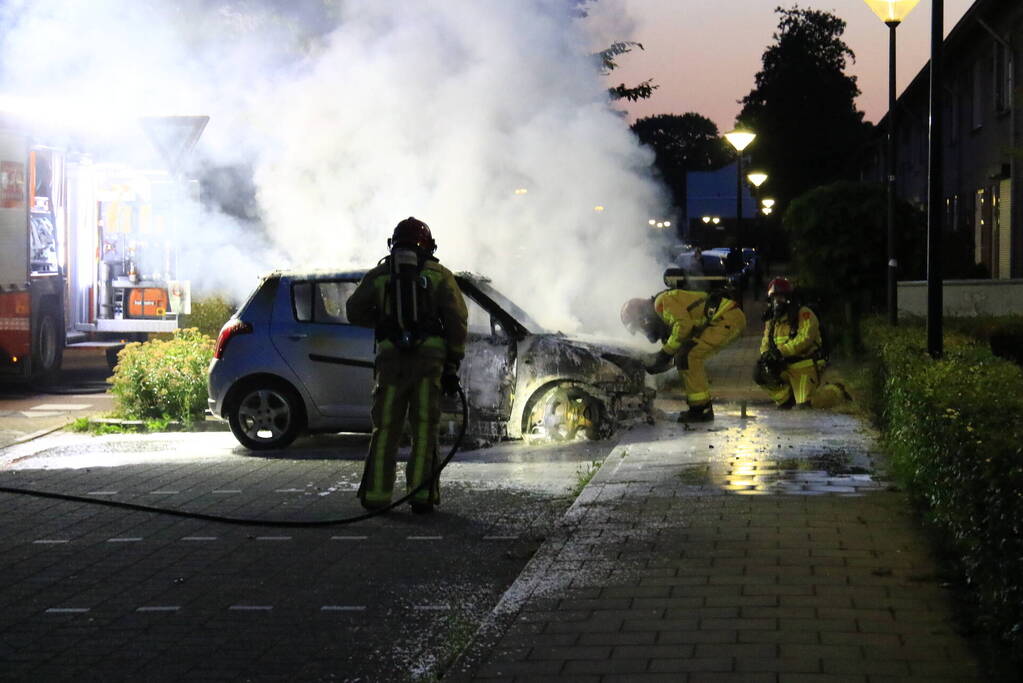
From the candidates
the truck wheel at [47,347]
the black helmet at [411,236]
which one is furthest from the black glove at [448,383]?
the truck wheel at [47,347]

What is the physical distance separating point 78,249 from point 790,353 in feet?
34.5

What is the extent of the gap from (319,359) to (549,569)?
18.1ft

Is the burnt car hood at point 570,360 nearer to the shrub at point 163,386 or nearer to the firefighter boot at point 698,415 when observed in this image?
the firefighter boot at point 698,415

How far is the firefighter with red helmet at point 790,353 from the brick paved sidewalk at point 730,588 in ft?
12.7

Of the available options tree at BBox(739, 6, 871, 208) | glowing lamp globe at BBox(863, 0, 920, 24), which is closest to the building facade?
glowing lamp globe at BBox(863, 0, 920, 24)

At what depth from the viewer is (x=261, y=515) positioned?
8672 mm

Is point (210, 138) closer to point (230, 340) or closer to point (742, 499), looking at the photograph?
point (230, 340)

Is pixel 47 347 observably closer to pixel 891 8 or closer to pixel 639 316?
pixel 639 316

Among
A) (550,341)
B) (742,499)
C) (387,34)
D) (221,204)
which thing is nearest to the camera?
(742,499)

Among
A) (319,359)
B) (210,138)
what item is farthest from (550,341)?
(210,138)

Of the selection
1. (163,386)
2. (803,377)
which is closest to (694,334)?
(803,377)

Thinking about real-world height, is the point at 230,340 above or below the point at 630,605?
above

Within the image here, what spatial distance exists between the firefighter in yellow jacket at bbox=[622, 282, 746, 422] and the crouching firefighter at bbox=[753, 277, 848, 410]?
60cm

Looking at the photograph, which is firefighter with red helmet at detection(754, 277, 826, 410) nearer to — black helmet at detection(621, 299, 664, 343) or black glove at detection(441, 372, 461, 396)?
black helmet at detection(621, 299, 664, 343)
